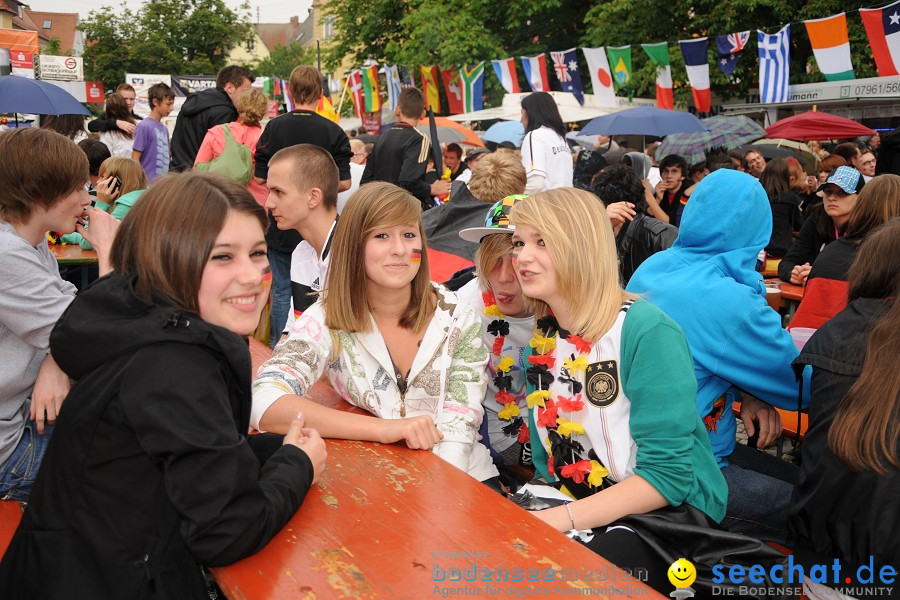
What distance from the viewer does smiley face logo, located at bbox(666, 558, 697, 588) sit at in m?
2.03

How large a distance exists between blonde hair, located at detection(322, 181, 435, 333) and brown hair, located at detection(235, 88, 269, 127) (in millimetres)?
3898

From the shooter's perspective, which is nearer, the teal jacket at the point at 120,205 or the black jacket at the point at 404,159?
the teal jacket at the point at 120,205

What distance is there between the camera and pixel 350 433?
2.31 m

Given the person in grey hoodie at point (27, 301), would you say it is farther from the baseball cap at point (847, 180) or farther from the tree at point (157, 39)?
the tree at point (157, 39)

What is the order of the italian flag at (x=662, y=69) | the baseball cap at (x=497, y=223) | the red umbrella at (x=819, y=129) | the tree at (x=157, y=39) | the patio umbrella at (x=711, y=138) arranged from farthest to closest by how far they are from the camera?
the tree at (x=157, y=39) < the italian flag at (x=662, y=69) < the red umbrella at (x=819, y=129) < the patio umbrella at (x=711, y=138) < the baseball cap at (x=497, y=223)

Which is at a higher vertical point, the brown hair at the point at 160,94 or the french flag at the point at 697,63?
the french flag at the point at 697,63

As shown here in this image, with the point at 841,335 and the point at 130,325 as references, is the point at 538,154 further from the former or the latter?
the point at 130,325

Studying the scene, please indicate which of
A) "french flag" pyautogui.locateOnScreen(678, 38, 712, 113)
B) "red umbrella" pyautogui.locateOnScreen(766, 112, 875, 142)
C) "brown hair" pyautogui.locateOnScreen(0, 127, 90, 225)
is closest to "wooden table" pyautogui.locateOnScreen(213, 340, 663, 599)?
"brown hair" pyautogui.locateOnScreen(0, 127, 90, 225)

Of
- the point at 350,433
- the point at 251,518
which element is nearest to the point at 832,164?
the point at 350,433

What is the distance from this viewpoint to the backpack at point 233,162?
597cm

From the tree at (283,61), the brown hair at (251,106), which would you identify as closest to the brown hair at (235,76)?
the brown hair at (251,106)

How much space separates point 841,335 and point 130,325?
75.9 inches

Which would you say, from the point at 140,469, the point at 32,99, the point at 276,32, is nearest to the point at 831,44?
the point at 32,99

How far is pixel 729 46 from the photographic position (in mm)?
17641
